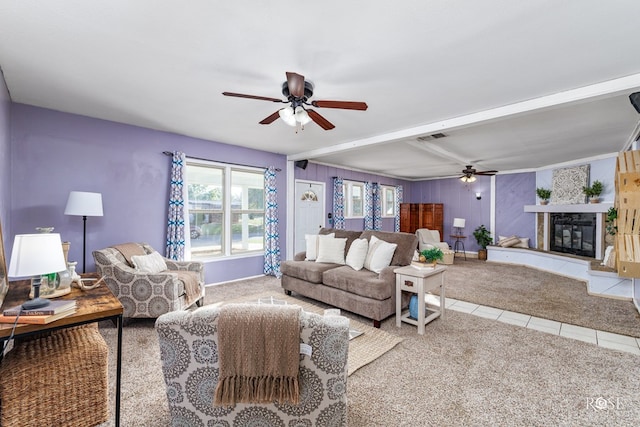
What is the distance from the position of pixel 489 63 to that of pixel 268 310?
2.50m

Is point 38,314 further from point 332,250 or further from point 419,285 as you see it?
point 332,250

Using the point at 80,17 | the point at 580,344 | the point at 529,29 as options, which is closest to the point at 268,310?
the point at 80,17

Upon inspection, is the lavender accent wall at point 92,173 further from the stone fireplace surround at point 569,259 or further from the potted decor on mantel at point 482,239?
the potted decor on mantel at point 482,239

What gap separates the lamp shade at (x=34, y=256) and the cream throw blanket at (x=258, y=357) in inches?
42.0

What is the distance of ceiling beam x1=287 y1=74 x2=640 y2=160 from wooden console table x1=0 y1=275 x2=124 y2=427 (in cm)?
376

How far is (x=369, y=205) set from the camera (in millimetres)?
7906

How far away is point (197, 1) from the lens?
161 centimetres

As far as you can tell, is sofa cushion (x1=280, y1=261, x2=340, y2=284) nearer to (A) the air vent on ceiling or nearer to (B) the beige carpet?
(B) the beige carpet

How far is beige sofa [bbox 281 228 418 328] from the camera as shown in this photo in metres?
3.11

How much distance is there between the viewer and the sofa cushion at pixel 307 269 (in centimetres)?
373

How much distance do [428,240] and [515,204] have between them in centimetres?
247

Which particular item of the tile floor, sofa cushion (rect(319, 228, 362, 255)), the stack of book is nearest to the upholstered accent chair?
the tile floor

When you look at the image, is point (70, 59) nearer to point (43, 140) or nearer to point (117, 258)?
point (43, 140)

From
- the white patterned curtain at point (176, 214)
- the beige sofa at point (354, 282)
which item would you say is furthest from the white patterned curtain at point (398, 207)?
the white patterned curtain at point (176, 214)
